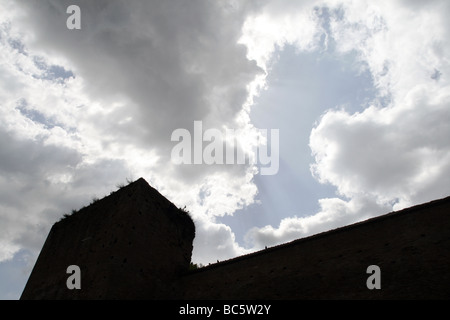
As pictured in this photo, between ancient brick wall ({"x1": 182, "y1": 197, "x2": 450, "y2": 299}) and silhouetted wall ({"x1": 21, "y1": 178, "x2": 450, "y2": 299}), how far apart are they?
0.07 ft

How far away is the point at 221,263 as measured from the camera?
10.7 metres

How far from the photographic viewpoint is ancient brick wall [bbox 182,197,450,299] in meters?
6.92

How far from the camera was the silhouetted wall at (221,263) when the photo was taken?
7258 millimetres

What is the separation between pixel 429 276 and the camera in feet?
22.1

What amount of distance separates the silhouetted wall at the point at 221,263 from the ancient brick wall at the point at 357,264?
0.02 metres

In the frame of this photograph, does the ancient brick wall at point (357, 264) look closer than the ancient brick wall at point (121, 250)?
Yes

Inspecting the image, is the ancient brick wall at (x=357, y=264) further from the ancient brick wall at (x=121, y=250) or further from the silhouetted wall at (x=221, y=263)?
the ancient brick wall at (x=121, y=250)

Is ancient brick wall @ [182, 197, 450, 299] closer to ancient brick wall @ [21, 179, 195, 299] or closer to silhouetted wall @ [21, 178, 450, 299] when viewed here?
silhouetted wall @ [21, 178, 450, 299]

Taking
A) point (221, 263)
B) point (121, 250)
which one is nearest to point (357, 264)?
point (221, 263)

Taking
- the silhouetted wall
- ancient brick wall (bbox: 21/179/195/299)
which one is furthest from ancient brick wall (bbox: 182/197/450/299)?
ancient brick wall (bbox: 21/179/195/299)

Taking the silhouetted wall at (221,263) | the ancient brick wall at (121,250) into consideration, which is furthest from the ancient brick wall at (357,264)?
the ancient brick wall at (121,250)

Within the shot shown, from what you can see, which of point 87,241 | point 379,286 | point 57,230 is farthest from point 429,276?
point 57,230
